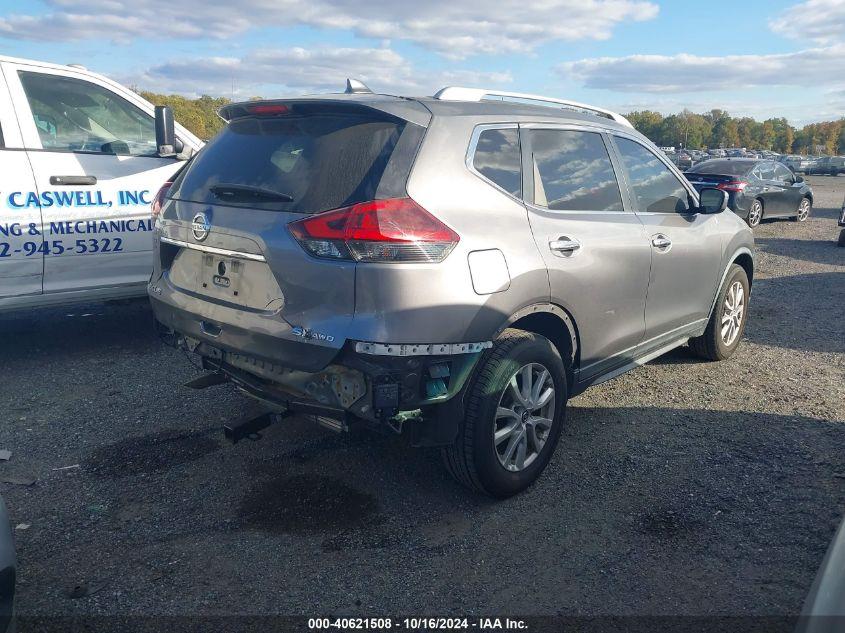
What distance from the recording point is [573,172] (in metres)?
3.93

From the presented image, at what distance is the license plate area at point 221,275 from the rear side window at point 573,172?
1532 mm

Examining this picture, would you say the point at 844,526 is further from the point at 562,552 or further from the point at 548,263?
the point at 548,263

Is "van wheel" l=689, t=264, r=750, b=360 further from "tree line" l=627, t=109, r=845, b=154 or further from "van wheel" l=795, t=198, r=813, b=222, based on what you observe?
"tree line" l=627, t=109, r=845, b=154

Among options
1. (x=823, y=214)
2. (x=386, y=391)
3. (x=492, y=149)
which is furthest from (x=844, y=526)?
(x=823, y=214)

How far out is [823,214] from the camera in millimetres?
20734

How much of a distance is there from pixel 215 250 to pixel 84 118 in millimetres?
3098

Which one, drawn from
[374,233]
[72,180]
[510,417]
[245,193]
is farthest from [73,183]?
[510,417]

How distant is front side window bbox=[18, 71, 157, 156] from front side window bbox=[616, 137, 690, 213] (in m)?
3.87

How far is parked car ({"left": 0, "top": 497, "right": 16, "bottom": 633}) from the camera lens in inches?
81.9

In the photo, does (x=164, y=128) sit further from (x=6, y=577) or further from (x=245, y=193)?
(x=6, y=577)

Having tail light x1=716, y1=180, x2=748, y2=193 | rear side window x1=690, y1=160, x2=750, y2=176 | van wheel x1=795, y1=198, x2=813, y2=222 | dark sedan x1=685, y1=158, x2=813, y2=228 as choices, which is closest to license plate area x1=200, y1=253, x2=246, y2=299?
dark sedan x1=685, y1=158, x2=813, y2=228

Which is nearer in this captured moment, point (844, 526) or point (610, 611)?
point (844, 526)

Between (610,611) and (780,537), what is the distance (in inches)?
42.2

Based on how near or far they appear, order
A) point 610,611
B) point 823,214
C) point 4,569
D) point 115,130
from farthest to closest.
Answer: point 823,214 < point 115,130 < point 610,611 < point 4,569
